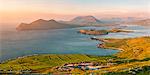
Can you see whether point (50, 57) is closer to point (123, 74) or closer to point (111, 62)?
point (111, 62)

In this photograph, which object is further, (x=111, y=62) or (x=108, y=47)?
(x=108, y=47)

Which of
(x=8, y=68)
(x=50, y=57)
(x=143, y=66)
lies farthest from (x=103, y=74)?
(x=50, y=57)

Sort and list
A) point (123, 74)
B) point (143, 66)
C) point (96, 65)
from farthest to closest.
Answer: point (96, 65) → point (143, 66) → point (123, 74)

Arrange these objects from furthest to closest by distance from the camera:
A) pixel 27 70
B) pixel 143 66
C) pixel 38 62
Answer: pixel 38 62 → pixel 27 70 → pixel 143 66

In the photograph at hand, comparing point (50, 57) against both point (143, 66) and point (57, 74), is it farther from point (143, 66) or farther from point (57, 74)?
point (143, 66)

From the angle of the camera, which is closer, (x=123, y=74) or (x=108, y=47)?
(x=123, y=74)

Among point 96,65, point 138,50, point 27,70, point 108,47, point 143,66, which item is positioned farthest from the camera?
point 108,47

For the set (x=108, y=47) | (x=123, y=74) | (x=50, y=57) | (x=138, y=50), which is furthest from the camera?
(x=108, y=47)

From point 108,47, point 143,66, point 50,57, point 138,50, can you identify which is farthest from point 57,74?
point 108,47

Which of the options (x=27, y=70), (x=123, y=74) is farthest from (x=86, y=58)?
(x=123, y=74)
